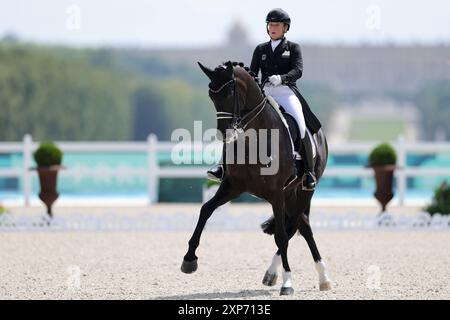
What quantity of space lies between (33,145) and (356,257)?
1065cm

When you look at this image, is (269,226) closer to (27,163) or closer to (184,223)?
(184,223)

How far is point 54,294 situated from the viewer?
10.0 m

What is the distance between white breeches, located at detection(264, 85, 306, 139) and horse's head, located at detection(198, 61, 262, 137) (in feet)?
3.08

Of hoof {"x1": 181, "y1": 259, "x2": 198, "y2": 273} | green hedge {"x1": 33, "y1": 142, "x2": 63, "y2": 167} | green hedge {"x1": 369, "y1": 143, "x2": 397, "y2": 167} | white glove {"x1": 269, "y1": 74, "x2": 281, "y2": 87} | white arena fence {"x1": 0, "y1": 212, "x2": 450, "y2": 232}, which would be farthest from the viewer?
green hedge {"x1": 369, "y1": 143, "x2": 397, "y2": 167}

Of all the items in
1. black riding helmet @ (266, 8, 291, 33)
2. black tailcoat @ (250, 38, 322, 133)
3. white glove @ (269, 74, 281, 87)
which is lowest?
white glove @ (269, 74, 281, 87)

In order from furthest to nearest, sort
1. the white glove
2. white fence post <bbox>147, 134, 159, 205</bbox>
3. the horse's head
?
white fence post <bbox>147, 134, 159, 205</bbox> → the white glove → the horse's head

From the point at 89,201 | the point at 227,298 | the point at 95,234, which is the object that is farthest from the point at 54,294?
the point at 89,201

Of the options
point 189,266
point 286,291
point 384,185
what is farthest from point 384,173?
point 189,266

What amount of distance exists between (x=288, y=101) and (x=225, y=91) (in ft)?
4.29

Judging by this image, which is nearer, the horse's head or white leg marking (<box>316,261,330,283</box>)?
the horse's head

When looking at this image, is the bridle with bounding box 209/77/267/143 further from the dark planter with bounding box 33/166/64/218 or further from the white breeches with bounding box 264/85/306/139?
the dark planter with bounding box 33/166/64/218

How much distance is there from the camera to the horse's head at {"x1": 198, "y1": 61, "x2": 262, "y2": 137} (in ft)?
30.8

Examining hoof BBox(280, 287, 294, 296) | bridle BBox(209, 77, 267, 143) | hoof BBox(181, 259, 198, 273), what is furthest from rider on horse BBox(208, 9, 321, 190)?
hoof BBox(181, 259, 198, 273)

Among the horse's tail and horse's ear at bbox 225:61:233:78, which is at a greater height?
horse's ear at bbox 225:61:233:78
